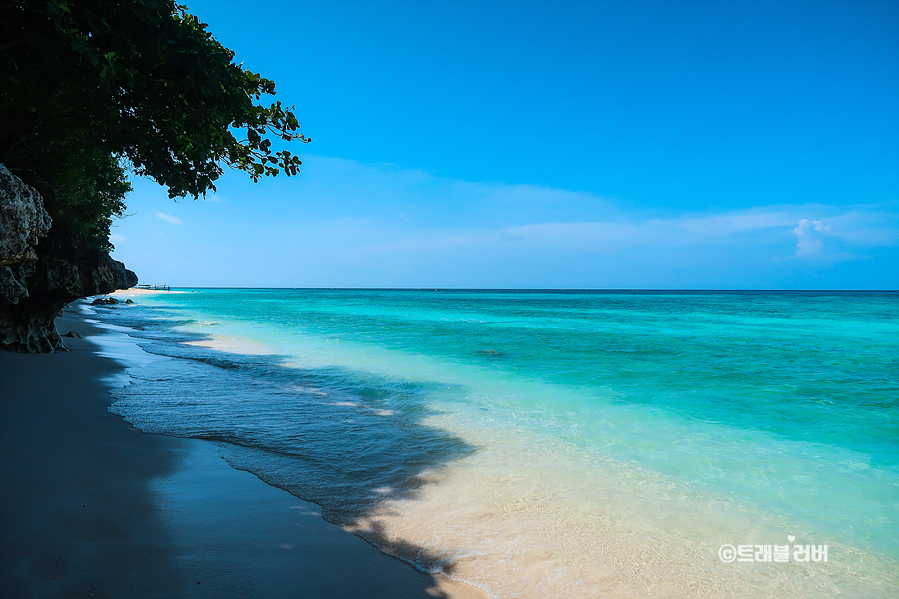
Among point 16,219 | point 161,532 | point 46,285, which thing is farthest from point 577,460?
point 46,285

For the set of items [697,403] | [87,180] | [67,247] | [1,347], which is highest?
[87,180]

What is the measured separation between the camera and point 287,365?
14.0 metres

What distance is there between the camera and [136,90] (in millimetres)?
5168

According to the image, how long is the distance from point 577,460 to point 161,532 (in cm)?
509

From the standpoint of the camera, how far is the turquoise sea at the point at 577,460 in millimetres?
3848

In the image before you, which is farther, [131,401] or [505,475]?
[131,401]

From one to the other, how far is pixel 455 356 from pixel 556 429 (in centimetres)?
912

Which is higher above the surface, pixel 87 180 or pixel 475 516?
pixel 87 180

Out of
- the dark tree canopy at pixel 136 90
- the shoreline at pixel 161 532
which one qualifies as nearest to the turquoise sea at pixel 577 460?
the shoreline at pixel 161 532

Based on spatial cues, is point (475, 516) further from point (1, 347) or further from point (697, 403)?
point (1, 347)

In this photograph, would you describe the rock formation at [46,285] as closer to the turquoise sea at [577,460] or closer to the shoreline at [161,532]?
the turquoise sea at [577,460]

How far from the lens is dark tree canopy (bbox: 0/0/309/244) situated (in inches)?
180

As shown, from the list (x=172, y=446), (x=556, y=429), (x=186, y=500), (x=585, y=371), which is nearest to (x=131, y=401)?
(x=172, y=446)

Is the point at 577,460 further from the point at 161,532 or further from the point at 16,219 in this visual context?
the point at 16,219
